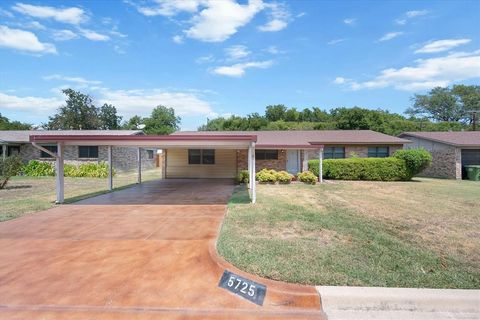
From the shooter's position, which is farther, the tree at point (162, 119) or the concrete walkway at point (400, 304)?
the tree at point (162, 119)

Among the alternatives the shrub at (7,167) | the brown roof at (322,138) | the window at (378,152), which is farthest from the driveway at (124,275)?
the window at (378,152)

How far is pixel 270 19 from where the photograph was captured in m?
13.1

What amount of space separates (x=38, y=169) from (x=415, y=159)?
83.5ft

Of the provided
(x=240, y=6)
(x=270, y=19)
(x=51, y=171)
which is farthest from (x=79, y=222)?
(x=51, y=171)

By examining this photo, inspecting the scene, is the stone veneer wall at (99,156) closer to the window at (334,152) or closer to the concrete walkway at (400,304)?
the window at (334,152)

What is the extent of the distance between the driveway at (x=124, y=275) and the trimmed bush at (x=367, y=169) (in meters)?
12.5

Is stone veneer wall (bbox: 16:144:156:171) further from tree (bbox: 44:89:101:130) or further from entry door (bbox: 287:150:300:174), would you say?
tree (bbox: 44:89:101:130)

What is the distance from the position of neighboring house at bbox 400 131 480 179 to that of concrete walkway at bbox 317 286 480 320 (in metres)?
20.0

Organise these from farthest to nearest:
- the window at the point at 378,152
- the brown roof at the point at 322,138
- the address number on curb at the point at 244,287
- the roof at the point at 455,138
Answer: the window at the point at 378,152, the brown roof at the point at 322,138, the roof at the point at 455,138, the address number on curb at the point at 244,287

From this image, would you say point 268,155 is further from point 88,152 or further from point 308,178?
point 88,152

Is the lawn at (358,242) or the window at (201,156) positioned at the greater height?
the window at (201,156)

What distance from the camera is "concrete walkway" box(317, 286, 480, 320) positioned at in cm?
334

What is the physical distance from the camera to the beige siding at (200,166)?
20.0 metres

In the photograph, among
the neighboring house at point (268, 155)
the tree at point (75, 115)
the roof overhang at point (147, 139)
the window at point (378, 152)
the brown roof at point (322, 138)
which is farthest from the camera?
the tree at point (75, 115)
